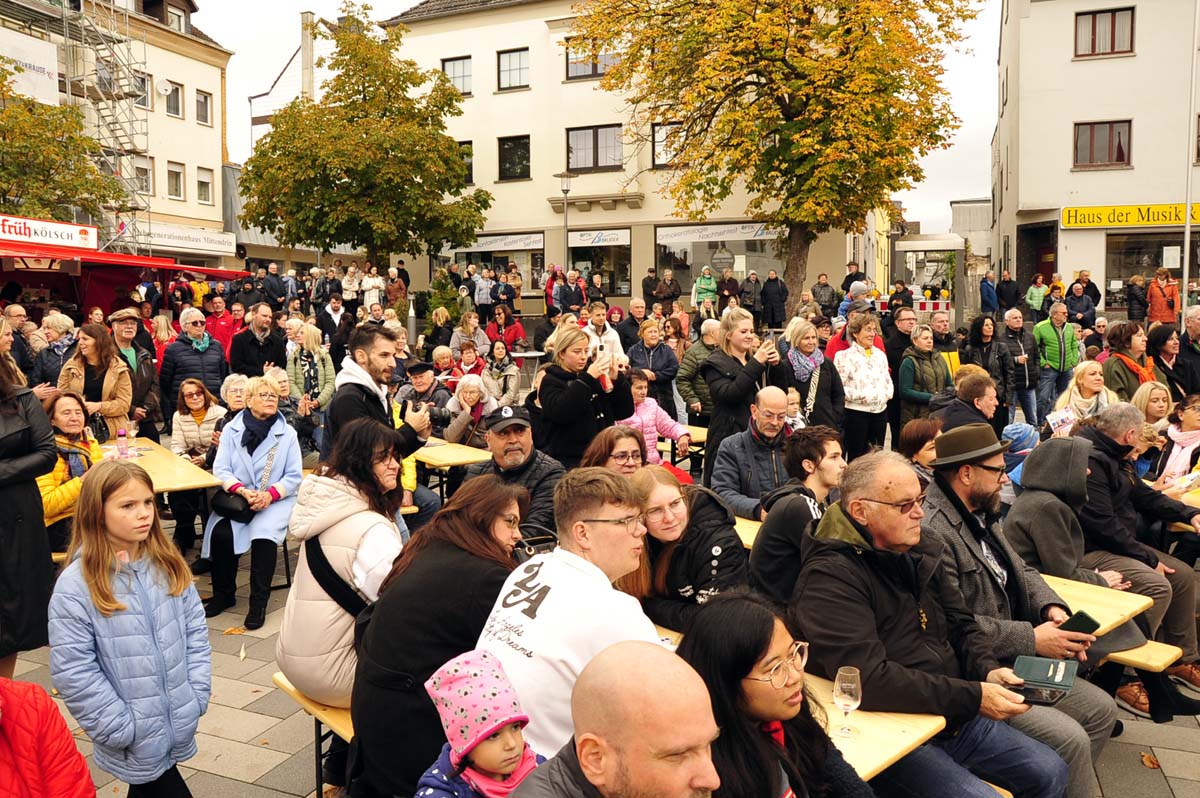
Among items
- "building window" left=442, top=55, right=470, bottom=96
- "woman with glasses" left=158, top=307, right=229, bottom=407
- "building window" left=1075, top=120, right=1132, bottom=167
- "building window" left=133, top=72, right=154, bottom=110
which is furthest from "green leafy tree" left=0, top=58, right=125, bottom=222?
"building window" left=1075, top=120, right=1132, bottom=167

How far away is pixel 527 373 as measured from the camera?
1905 cm

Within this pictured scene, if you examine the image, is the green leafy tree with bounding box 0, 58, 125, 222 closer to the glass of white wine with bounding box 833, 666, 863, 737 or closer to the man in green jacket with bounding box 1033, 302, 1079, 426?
the man in green jacket with bounding box 1033, 302, 1079, 426

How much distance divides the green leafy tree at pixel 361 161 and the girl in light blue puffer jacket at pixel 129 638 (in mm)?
27161

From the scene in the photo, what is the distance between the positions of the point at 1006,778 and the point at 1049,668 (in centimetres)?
44

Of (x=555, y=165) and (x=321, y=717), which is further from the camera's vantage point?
(x=555, y=165)

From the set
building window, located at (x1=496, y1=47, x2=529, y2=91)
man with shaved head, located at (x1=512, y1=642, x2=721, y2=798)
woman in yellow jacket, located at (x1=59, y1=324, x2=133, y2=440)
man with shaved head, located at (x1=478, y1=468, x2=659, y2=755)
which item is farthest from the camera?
building window, located at (x1=496, y1=47, x2=529, y2=91)

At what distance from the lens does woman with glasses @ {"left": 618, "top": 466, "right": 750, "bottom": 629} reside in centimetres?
397

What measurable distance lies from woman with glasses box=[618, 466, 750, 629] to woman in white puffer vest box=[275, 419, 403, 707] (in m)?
1.08

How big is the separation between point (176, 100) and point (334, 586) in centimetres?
4194

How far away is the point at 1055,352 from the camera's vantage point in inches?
512

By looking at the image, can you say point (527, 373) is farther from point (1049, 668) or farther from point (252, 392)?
point (1049, 668)

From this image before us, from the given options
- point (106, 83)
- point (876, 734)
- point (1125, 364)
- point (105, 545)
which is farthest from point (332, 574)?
point (106, 83)

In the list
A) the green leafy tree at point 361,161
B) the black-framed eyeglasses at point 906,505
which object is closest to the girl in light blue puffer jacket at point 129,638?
the black-framed eyeglasses at point 906,505

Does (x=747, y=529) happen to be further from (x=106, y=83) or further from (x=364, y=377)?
(x=106, y=83)
